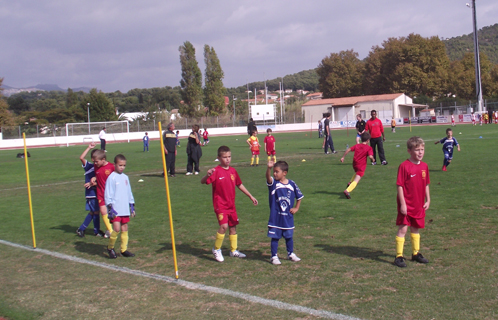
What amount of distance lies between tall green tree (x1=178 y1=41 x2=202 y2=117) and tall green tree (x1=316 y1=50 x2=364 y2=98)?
28386mm

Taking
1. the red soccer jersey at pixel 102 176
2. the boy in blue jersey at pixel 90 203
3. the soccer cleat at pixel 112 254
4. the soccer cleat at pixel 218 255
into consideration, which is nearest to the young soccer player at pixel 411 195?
the soccer cleat at pixel 218 255

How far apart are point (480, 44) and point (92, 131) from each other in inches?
6400

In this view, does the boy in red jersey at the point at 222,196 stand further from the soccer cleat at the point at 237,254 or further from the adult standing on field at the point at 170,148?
the adult standing on field at the point at 170,148

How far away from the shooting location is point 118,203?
6441 millimetres

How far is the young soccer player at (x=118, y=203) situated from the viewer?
6.38 meters

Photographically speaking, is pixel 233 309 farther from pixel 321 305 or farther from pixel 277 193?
pixel 277 193

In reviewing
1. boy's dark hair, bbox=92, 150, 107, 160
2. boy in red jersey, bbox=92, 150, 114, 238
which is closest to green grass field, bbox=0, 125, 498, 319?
boy in red jersey, bbox=92, 150, 114, 238

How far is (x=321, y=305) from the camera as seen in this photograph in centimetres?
438

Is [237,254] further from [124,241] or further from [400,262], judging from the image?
[400,262]

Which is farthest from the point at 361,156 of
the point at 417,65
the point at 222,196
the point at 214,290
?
the point at 417,65

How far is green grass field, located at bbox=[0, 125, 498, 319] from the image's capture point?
4445 mm

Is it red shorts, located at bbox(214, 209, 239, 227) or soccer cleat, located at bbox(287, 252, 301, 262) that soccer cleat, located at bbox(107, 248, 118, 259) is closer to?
red shorts, located at bbox(214, 209, 239, 227)

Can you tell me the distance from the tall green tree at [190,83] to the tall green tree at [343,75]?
28386 mm

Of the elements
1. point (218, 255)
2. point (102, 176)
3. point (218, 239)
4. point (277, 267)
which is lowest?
point (277, 267)
